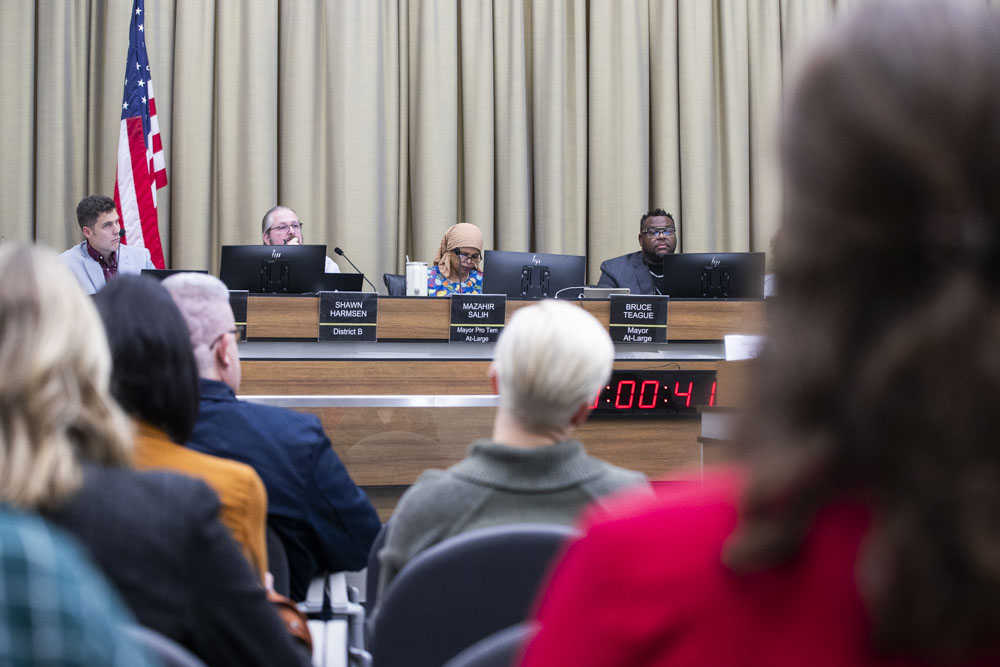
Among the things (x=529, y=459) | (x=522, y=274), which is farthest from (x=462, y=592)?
(x=522, y=274)

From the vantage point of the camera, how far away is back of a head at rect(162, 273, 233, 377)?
2.01 metres

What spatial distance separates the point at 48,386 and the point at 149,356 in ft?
1.60

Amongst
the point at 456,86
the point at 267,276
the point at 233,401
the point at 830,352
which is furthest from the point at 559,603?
the point at 456,86

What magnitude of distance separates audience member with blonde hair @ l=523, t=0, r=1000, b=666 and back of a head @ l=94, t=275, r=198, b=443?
1.13 metres

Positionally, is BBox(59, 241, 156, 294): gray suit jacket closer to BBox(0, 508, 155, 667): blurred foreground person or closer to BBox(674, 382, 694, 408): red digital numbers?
BBox(674, 382, 694, 408): red digital numbers

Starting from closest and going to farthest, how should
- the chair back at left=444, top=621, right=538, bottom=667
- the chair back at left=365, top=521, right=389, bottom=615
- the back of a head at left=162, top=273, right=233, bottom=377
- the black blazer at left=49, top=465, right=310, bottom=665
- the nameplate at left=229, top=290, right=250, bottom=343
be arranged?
the chair back at left=444, top=621, right=538, bottom=667 < the black blazer at left=49, top=465, right=310, bottom=665 < the chair back at left=365, top=521, right=389, bottom=615 < the back of a head at left=162, top=273, right=233, bottom=377 < the nameplate at left=229, top=290, right=250, bottom=343

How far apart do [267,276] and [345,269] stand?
2.37 meters

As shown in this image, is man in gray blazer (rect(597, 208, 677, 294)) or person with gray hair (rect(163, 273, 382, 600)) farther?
man in gray blazer (rect(597, 208, 677, 294))

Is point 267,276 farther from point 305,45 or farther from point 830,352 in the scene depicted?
point 830,352

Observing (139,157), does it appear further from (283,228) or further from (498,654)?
(498,654)

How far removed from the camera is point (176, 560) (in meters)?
1.11

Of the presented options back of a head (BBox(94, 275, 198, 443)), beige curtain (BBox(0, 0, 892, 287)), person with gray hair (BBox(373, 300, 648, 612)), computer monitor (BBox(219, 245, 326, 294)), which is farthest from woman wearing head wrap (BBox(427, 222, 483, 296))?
back of a head (BBox(94, 275, 198, 443))

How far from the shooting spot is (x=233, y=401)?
1.95m

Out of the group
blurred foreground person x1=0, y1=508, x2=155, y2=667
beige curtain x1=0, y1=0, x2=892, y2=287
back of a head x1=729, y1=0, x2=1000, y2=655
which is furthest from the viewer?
beige curtain x1=0, y1=0, x2=892, y2=287
